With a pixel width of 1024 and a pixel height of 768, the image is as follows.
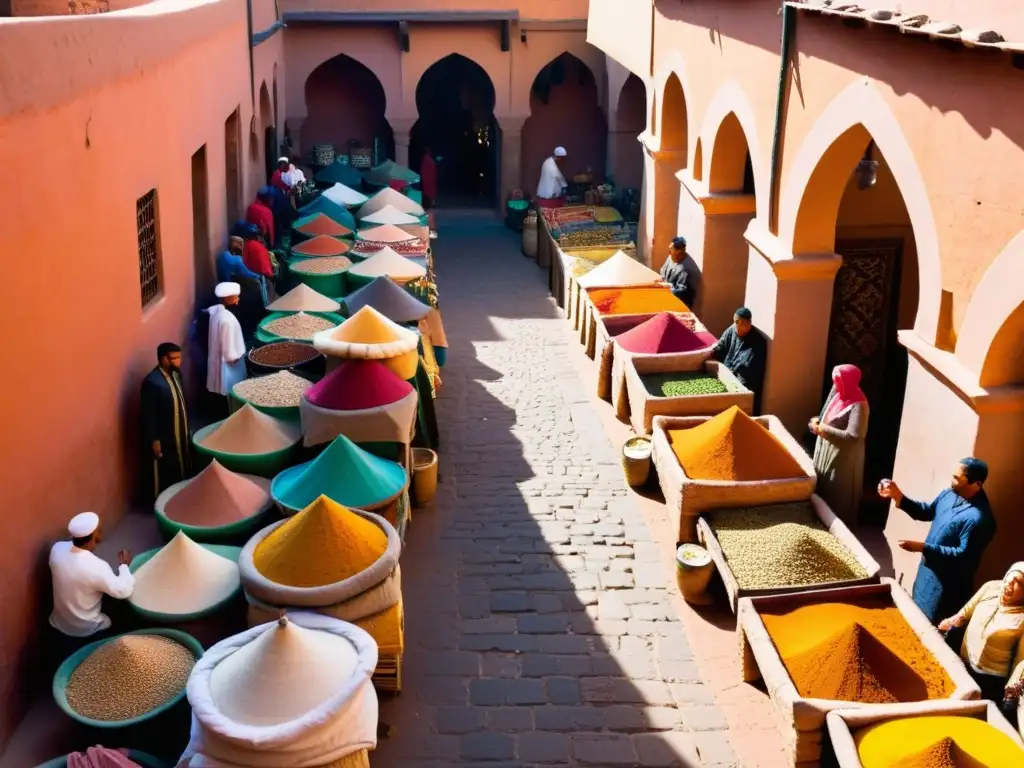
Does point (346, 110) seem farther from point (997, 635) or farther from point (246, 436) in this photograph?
point (997, 635)

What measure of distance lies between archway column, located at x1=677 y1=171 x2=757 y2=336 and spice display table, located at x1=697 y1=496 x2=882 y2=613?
515cm

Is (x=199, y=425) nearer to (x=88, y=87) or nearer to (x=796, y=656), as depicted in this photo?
(x=88, y=87)

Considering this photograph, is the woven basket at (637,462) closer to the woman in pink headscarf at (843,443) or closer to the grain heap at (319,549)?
the woman in pink headscarf at (843,443)

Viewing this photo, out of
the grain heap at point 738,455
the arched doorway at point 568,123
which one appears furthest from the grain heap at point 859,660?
the arched doorway at point 568,123

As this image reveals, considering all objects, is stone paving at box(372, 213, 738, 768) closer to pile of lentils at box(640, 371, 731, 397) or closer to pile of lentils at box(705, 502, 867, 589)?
pile of lentils at box(705, 502, 867, 589)

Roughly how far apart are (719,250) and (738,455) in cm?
503

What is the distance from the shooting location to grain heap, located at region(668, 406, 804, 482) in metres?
8.87

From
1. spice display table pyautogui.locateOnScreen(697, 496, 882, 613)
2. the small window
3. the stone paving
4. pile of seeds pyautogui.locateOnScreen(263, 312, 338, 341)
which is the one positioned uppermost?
the small window

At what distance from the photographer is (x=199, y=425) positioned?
1064cm

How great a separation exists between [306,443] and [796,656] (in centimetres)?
414

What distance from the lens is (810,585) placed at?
7.69 metres

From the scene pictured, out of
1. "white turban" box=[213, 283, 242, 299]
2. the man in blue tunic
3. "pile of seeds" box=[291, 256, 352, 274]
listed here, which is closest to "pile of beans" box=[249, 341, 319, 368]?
"white turban" box=[213, 283, 242, 299]

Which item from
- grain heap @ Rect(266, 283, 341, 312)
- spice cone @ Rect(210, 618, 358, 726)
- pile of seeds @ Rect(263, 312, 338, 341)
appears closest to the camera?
spice cone @ Rect(210, 618, 358, 726)

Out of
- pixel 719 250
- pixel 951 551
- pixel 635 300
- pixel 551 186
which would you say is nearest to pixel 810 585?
pixel 951 551
